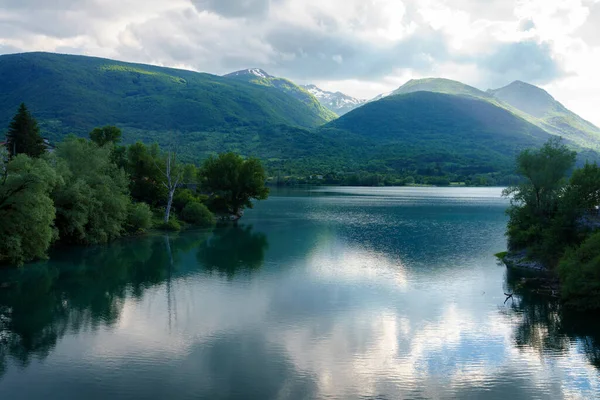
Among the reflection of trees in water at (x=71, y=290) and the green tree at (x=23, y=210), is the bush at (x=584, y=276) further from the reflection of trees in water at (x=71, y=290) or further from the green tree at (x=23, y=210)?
the green tree at (x=23, y=210)

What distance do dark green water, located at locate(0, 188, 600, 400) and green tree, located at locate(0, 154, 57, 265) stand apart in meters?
2.13

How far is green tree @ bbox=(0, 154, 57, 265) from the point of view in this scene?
40.5 meters

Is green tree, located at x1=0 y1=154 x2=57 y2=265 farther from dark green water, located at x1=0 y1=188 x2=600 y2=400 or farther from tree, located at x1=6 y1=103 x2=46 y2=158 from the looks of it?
tree, located at x1=6 y1=103 x2=46 y2=158

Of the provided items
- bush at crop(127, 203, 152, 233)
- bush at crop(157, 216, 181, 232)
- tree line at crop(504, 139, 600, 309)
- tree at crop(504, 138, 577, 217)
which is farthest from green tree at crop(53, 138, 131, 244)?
tree at crop(504, 138, 577, 217)

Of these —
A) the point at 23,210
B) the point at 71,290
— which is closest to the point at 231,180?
the point at 23,210

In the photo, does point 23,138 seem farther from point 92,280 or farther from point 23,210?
point 92,280

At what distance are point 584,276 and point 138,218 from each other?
171ft

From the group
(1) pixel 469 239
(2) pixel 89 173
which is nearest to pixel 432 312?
(1) pixel 469 239

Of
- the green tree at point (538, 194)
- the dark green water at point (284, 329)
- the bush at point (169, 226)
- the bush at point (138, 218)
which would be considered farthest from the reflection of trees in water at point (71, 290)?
the green tree at point (538, 194)

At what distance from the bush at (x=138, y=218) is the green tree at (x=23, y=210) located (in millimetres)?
21603

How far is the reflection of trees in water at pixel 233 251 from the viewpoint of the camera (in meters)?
48.2

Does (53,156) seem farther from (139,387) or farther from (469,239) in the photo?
(469,239)

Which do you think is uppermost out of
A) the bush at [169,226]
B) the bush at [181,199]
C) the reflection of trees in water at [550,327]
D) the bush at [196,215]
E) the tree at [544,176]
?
the tree at [544,176]

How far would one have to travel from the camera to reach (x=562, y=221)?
41.5 metres
